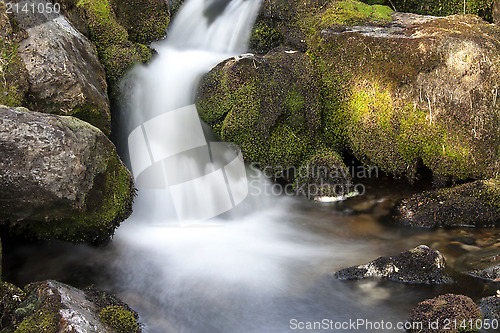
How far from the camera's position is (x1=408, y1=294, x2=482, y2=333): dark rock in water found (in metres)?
4.12

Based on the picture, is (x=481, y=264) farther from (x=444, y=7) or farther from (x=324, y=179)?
(x=444, y=7)

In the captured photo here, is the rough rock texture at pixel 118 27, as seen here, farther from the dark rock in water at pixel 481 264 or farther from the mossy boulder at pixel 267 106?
the dark rock in water at pixel 481 264

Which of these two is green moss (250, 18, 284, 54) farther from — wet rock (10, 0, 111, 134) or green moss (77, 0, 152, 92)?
wet rock (10, 0, 111, 134)

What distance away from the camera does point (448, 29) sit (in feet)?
22.0

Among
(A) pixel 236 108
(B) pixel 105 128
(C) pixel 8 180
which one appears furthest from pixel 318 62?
(C) pixel 8 180

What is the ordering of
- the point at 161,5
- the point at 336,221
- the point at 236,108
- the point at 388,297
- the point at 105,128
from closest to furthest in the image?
the point at 388,297 → the point at 105,128 → the point at 336,221 → the point at 236,108 → the point at 161,5

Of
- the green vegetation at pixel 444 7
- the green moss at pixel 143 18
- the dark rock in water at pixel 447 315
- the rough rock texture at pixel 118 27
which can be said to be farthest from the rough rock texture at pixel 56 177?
the green vegetation at pixel 444 7

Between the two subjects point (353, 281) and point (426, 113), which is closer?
point (353, 281)

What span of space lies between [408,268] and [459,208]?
1.57 m

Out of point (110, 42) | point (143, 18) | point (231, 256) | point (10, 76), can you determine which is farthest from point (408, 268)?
point (143, 18)

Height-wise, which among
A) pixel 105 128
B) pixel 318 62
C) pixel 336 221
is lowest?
pixel 336 221

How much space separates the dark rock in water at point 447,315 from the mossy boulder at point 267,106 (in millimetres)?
3159

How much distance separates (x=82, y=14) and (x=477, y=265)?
6121 millimetres

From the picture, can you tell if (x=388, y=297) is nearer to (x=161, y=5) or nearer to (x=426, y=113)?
(x=426, y=113)
